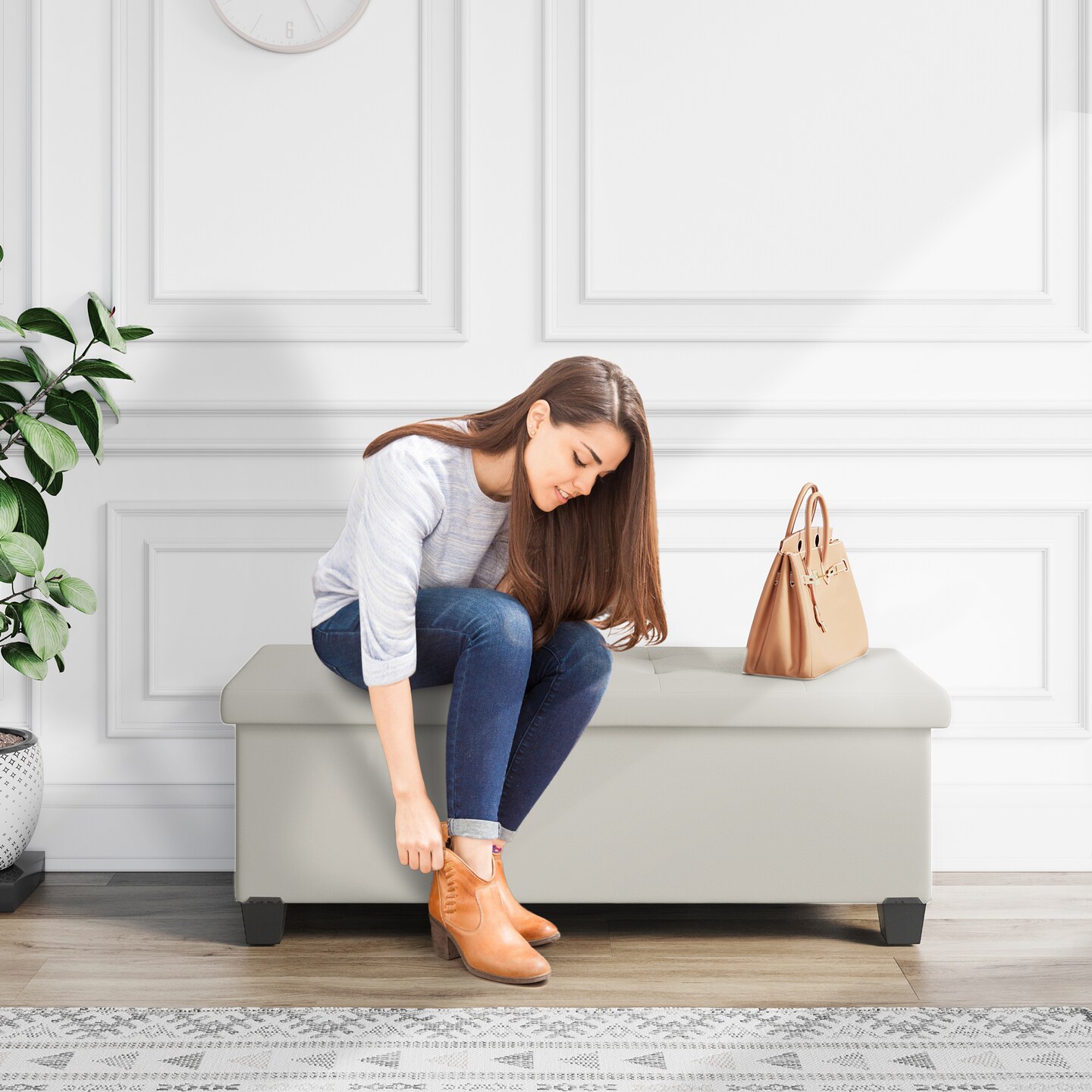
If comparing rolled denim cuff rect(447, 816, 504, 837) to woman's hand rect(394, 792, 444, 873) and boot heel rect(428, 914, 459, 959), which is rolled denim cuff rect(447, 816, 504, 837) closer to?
woman's hand rect(394, 792, 444, 873)

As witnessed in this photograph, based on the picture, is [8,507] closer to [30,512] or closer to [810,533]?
[30,512]

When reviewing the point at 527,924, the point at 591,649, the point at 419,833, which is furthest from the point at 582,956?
the point at 591,649

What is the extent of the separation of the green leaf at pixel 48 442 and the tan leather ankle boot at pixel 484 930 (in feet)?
2.82

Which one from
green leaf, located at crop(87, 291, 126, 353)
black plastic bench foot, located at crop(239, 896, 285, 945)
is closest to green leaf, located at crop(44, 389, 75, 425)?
green leaf, located at crop(87, 291, 126, 353)

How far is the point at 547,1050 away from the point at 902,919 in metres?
0.64

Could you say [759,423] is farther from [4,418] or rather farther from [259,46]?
[4,418]

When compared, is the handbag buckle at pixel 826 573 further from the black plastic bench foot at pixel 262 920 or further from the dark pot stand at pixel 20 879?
the dark pot stand at pixel 20 879

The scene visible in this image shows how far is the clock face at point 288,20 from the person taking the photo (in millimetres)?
2002

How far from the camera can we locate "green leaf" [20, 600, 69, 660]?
5.55 ft

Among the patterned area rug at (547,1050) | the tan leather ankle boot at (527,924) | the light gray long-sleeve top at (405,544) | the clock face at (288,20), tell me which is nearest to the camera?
A: the patterned area rug at (547,1050)

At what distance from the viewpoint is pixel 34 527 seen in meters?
1.79

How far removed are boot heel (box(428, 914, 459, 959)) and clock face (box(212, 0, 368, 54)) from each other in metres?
1.56

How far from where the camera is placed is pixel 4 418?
178 cm

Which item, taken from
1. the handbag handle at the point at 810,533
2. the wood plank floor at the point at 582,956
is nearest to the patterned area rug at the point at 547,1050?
the wood plank floor at the point at 582,956
